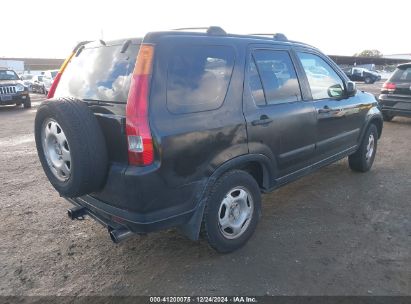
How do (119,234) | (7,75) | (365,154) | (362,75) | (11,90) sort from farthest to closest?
1. (362,75)
2. (7,75)
3. (11,90)
4. (365,154)
5. (119,234)

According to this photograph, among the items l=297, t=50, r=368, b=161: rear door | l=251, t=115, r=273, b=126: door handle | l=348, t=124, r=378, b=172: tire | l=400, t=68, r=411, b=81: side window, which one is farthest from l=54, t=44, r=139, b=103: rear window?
l=400, t=68, r=411, b=81: side window

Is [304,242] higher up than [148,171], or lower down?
lower down

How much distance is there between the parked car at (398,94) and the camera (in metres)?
9.20

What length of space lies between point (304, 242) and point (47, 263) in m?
2.44

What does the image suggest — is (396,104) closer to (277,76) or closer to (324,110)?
(324,110)

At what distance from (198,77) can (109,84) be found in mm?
727

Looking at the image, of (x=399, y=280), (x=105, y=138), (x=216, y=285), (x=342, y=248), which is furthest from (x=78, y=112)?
(x=399, y=280)

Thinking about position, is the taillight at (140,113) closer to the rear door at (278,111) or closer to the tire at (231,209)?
the tire at (231,209)

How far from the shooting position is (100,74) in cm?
303

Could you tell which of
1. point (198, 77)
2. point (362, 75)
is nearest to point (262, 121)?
point (198, 77)

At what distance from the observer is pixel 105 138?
9.25 ft

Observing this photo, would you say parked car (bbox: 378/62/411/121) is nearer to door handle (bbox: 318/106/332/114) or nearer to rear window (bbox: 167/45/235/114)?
door handle (bbox: 318/106/332/114)

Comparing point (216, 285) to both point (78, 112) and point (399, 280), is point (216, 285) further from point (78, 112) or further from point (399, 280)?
point (78, 112)

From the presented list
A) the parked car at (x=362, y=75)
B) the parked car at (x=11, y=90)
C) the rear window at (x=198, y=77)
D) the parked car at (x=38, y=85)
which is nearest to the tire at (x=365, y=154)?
the rear window at (x=198, y=77)
